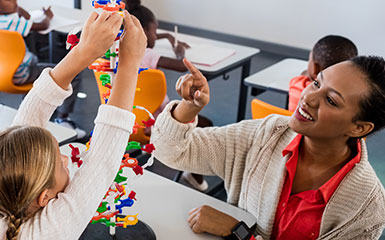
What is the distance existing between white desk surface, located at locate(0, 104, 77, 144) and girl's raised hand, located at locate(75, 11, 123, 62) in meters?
1.04

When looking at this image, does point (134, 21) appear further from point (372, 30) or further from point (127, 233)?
point (372, 30)

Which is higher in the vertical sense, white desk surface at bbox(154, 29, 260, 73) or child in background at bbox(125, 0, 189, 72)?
child in background at bbox(125, 0, 189, 72)

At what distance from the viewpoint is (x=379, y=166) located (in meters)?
3.40

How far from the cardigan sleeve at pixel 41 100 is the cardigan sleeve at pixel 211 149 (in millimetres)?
455

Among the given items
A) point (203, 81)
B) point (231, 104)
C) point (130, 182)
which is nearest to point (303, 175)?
point (203, 81)

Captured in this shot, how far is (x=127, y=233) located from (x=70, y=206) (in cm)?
39

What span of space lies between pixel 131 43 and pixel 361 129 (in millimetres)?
786

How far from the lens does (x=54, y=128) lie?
2006mm

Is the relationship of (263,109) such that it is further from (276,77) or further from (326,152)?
(276,77)

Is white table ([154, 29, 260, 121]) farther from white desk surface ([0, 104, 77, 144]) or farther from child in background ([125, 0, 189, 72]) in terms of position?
white desk surface ([0, 104, 77, 144])

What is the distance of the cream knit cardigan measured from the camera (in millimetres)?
1349

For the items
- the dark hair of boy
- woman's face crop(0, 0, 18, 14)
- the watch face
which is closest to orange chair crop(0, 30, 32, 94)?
woman's face crop(0, 0, 18, 14)

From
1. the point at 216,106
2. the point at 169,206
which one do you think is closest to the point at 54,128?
the point at 169,206

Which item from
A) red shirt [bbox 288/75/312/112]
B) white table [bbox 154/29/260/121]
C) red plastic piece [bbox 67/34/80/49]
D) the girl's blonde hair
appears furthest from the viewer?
white table [bbox 154/29/260/121]
